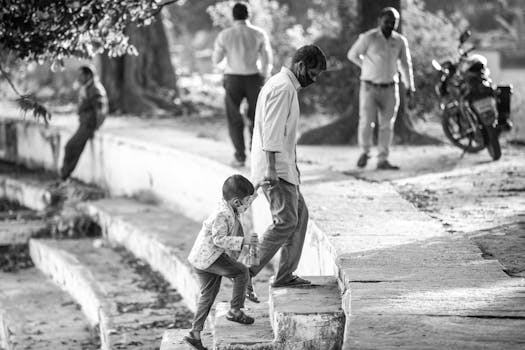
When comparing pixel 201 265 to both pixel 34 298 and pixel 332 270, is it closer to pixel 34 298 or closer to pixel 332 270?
pixel 332 270

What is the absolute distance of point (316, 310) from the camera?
6035 millimetres

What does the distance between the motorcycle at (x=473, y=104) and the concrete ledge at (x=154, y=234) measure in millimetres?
3482

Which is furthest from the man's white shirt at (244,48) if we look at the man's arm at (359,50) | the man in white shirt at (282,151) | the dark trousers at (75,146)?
the man in white shirt at (282,151)

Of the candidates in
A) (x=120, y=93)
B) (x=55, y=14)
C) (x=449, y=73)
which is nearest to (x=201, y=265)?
(x=55, y=14)

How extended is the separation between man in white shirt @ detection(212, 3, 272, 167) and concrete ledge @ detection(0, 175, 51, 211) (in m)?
4.06

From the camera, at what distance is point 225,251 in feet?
21.1

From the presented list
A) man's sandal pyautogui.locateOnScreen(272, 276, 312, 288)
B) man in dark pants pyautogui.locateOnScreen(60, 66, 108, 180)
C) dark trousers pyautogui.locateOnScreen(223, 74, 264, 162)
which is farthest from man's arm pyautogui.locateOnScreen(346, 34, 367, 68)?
man's sandal pyautogui.locateOnScreen(272, 276, 312, 288)

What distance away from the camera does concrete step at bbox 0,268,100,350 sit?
29.5 ft

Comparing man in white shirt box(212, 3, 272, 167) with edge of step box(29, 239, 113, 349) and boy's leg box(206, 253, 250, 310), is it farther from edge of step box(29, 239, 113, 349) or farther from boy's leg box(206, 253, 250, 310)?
boy's leg box(206, 253, 250, 310)

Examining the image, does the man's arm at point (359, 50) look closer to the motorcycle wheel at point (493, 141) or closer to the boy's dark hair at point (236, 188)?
the motorcycle wheel at point (493, 141)

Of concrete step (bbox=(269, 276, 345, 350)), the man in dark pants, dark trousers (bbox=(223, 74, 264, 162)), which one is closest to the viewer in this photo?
concrete step (bbox=(269, 276, 345, 350))

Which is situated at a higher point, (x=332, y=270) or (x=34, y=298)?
(x=332, y=270)

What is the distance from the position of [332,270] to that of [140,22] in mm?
3444

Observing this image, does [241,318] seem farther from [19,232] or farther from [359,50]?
[19,232]
